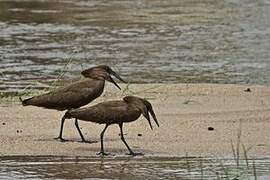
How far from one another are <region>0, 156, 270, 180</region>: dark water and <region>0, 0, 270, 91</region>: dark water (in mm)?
4553

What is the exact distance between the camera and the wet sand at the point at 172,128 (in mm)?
9312

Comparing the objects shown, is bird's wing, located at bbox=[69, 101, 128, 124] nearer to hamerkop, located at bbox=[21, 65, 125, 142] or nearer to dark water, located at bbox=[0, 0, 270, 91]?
hamerkop, located at bbox=[21, 65, 125, 142]

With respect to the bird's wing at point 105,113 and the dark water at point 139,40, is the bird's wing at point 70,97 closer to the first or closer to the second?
the bird's wing at point 105,113

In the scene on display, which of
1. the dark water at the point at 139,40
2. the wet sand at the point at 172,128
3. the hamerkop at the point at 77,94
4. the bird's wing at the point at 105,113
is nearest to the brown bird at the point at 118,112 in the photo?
the bird's wing at the point at 105,113

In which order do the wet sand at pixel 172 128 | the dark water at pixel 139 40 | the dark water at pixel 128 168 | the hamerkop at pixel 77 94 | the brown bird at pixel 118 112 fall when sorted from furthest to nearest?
the dark water at pixel 139 40, the hamerkop at pixel 77 94, the wet sand at pixel 172 128, the brown bird at pixel 118 112, the dark water at pixel 128 168

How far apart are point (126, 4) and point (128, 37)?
565 centimetres

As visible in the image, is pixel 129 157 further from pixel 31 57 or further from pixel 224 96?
pixel 31 57

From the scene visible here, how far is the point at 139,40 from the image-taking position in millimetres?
18047

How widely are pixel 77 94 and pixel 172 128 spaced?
1.12m

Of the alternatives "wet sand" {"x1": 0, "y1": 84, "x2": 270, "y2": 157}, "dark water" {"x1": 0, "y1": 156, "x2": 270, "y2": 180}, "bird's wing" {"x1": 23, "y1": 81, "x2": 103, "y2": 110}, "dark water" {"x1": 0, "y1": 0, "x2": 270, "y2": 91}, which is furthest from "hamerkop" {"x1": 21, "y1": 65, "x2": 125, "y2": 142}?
"dark water" {"x1": 0, "y1": 0, "x2": 270, "y2": 91}

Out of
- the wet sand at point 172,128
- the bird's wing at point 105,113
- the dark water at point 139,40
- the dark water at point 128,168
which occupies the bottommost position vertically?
the dark water at point 139,40

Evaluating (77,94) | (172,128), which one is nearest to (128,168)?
(77,94)

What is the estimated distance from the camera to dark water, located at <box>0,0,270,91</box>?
1480 cm

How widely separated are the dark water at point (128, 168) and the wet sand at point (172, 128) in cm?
28
